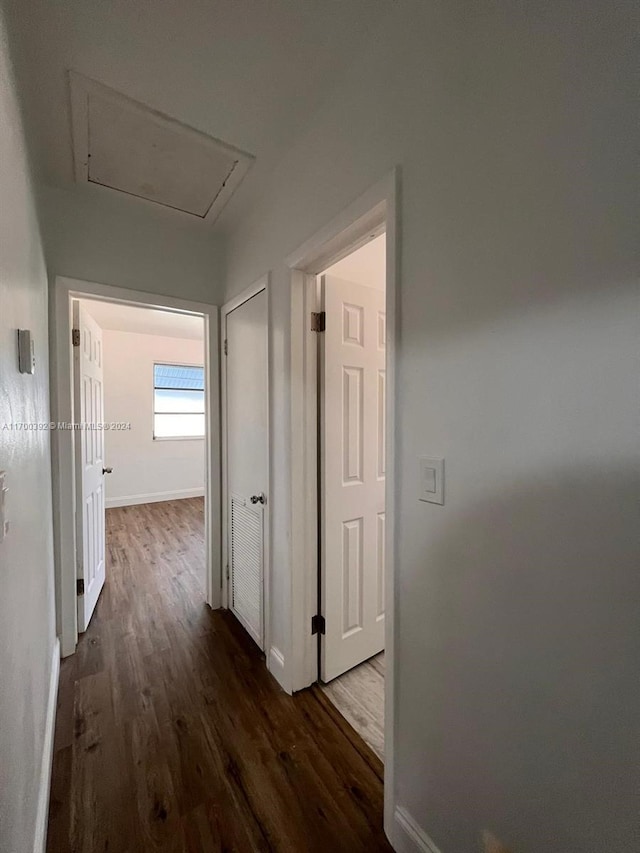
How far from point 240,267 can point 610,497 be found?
2.11 meters

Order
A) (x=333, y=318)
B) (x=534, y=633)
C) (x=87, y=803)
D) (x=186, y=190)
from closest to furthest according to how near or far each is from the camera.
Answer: (x=534, y=633)
(x=87, y=803)
(x=333, y=318)
(x=186, y=190)

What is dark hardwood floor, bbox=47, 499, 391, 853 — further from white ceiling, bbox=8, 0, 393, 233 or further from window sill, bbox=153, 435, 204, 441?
window sill, bbox=153, 435, 204, 441

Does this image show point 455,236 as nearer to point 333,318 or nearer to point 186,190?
point 333,318

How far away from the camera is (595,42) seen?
2.06 ft

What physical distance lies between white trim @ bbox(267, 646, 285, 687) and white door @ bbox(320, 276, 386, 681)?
0.21 m

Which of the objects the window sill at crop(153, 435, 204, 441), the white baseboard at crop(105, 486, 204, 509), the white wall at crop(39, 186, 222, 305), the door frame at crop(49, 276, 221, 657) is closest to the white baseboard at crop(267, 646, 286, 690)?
the door frame at crop(49, 276, 221, 657)

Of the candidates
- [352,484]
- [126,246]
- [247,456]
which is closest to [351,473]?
[352,484]

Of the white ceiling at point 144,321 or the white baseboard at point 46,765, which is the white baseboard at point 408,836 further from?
the white ceiling at point 144,321

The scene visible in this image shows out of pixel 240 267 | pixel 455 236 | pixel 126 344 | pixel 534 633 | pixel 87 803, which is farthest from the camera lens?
pixel 126 344

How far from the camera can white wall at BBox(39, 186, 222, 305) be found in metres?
1.90

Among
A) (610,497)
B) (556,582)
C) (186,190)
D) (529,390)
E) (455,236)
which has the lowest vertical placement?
(556,582)

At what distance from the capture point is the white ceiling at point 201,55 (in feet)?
3.41

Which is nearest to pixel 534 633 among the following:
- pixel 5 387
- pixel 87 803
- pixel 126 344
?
pixel 5 387

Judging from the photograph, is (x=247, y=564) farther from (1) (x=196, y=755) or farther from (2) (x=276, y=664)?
(1) (x=196, y=755)
